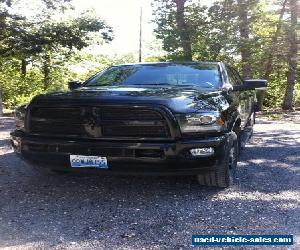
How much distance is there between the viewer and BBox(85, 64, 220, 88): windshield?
559cm

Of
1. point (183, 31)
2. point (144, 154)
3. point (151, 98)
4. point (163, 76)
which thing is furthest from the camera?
point (183, 31)

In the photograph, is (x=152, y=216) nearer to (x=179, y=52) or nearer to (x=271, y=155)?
(x=271, y=155)

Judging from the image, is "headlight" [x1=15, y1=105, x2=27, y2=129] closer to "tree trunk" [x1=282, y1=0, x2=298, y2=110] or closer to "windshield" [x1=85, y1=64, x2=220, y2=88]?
"windshield" [x1=85, y1=64, x2=220, y2=88]

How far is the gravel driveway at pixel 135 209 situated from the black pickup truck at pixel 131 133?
0.36 meters

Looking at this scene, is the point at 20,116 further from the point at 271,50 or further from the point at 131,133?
the point at 271,50

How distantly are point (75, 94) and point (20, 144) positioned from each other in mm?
824

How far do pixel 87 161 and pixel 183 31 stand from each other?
1489 cm

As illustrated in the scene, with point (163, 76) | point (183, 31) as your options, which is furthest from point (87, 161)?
point (183, 31)

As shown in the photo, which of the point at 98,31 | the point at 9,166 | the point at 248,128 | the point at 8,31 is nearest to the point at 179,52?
the point at 98,31

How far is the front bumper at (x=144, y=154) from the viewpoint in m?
4.26

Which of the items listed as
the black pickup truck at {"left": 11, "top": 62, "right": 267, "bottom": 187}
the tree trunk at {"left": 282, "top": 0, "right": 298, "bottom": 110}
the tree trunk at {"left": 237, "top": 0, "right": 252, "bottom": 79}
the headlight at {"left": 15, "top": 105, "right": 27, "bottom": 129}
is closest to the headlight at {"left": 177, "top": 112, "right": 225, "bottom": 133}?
the black pickup truck at {"left": 11, "top": 62, "right": 267, "bottom": 187}

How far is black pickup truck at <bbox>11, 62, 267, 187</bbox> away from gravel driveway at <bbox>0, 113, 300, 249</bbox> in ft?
1.19

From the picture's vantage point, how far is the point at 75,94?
4770 millimetres

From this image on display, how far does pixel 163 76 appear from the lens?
578 centimetres
